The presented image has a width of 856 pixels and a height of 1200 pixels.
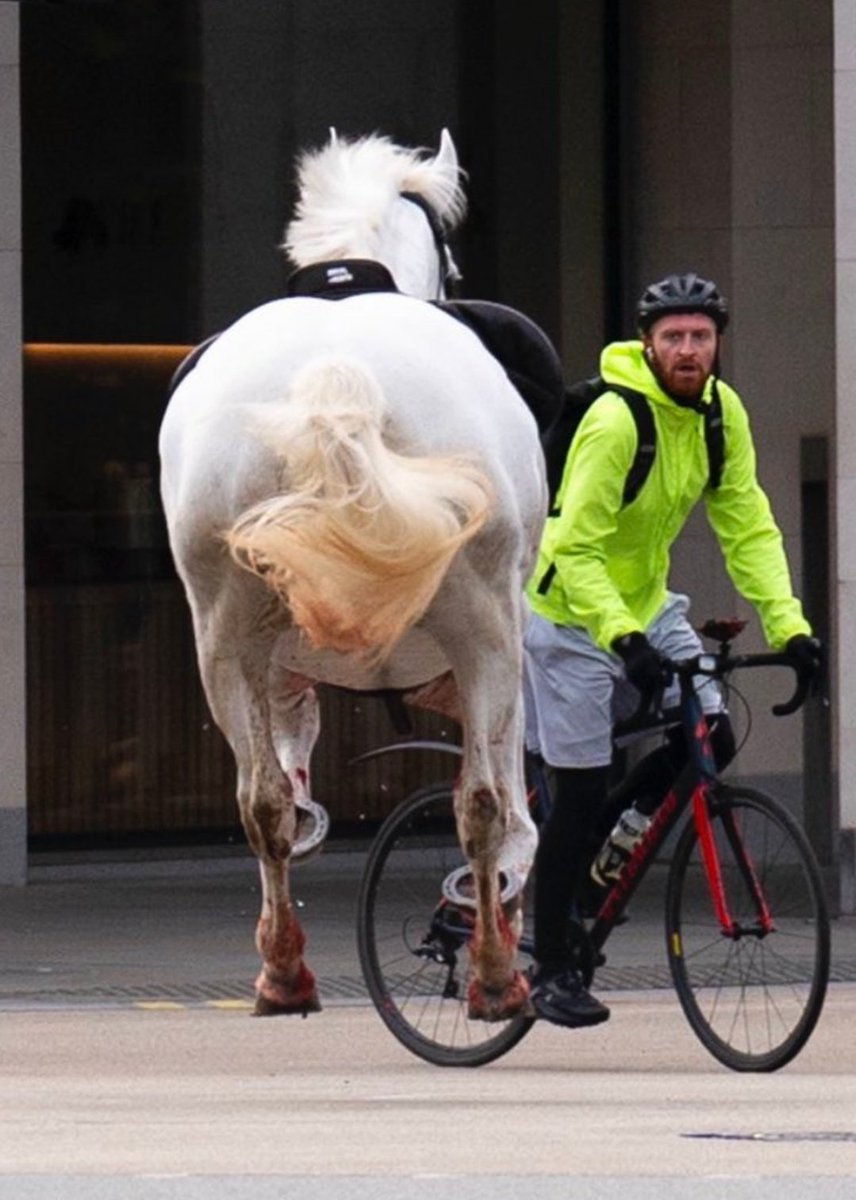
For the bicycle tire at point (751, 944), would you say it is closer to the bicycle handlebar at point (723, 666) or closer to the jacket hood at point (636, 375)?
the bicycle handlebar at point (723, 666)

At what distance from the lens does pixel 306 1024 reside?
9523 mm

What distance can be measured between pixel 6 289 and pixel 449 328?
6.68 m

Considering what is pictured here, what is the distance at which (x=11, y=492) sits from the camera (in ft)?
43.7

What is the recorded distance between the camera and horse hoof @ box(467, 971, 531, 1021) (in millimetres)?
7062

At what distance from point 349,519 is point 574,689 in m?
2.01

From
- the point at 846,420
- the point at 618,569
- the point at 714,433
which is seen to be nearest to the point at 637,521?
the point at 618,569

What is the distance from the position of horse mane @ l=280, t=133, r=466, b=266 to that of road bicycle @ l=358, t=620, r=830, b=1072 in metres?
1.45

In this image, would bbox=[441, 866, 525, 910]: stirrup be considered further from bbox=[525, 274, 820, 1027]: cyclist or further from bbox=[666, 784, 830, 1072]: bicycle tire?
bbox=[666, 784, 830, 1072]: bicycle tire

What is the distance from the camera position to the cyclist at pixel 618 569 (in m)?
8.03

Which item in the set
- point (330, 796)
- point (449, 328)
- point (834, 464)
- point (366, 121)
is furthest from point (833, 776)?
point (449, 328)

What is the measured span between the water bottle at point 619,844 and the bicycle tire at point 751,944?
0.14 metres

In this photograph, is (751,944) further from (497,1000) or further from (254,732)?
(254,732)

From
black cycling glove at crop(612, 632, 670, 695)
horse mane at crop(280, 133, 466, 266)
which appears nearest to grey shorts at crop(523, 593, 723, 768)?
black cycling glove at crop(612, 632, 670, 695)

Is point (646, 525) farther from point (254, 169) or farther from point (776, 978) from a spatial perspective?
point (254, 169)
